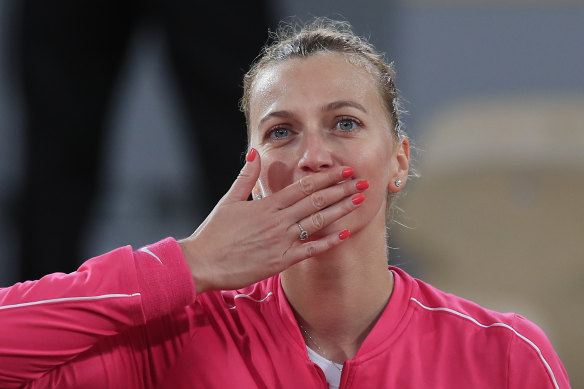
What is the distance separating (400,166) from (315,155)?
0.87 ft

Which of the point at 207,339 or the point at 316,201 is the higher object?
the point at 316,201

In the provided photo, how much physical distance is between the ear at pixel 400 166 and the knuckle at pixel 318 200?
0.26 metres

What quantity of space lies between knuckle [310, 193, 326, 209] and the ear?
26 centimetres

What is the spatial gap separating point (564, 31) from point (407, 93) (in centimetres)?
59

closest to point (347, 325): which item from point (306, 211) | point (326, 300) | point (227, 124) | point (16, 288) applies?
point (326, 300)

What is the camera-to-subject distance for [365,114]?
157 cm

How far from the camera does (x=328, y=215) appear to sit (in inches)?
55.7

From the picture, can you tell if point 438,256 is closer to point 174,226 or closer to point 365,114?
point 174,226

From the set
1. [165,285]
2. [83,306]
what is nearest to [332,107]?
[165,285]

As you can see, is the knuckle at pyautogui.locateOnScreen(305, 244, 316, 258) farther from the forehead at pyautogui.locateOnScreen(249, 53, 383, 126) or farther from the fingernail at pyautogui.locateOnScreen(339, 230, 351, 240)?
the forehead at pyautogui.locateOnScreen(249, 53, 383, 126)

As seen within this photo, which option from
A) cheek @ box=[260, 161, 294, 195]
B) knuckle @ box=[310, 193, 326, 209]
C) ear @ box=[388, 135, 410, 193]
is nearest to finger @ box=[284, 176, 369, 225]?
knuckle @ box=[310, 193, 326, 209]

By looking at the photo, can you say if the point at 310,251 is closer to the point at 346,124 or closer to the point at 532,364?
the point at 346,124

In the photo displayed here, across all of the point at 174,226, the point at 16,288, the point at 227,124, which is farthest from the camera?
the point at 174,226

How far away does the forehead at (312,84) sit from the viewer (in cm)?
154
